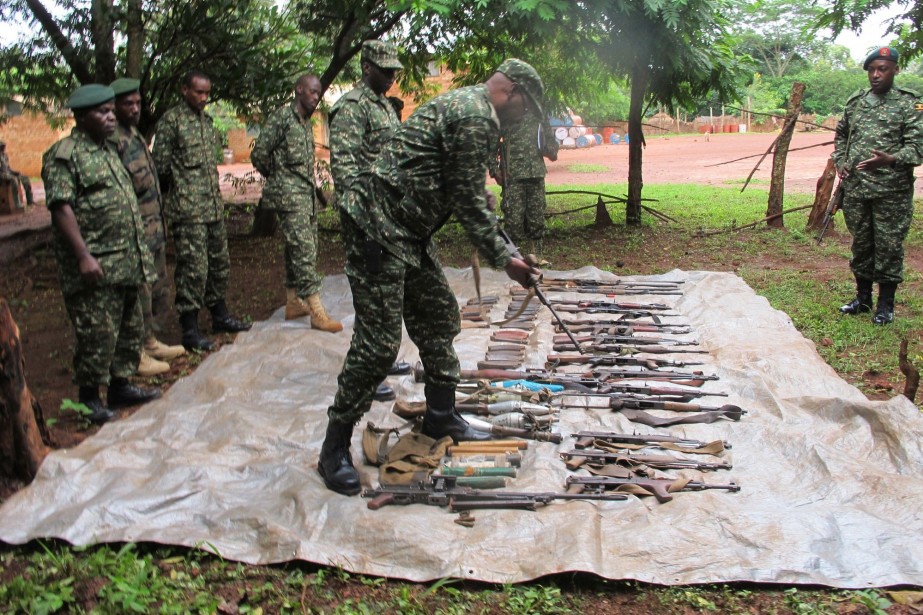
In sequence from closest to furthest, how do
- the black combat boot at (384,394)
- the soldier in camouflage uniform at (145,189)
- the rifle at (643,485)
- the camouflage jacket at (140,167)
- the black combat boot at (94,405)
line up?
the rifle at (643,485) < the black combat boot at (94,405) < the black combat boot at (384,394) < the soldier in camouflage uniform at (145,189) < the camouflage jacket at (140,167)

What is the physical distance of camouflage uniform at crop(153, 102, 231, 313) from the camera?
5.93 meters

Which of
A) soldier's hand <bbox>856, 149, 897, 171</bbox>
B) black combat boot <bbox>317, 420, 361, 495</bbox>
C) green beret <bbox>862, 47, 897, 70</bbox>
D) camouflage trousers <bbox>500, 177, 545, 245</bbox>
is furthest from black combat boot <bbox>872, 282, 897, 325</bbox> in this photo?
black combat boot <bbox>317, 420, 361, 495</bbox>

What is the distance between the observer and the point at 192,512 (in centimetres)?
357

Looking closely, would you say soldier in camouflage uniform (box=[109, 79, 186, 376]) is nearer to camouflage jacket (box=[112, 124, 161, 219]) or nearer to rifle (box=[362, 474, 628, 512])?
camouflage jacket (box=[112, 124, 161, 219])

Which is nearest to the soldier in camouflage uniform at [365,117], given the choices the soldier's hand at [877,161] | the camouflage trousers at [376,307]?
the camouflage trousers at [376,307]

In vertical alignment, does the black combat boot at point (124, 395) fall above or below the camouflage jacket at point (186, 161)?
below

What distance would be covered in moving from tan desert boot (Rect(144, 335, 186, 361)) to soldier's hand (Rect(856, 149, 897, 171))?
18.3ft

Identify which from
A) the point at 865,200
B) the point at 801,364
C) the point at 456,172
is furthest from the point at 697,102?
the point at 456,172

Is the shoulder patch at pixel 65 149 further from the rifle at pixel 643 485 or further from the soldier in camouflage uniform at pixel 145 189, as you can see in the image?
the rifle at pixel 643 485

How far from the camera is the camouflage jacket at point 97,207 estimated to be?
4430 millimetres

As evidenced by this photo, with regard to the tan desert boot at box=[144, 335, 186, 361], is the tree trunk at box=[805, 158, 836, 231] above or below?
above

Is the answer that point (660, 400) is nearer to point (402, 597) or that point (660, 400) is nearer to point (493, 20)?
point (402, 597)

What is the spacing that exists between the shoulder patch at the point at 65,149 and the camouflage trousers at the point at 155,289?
92 cm

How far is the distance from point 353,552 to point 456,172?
1.70 m
